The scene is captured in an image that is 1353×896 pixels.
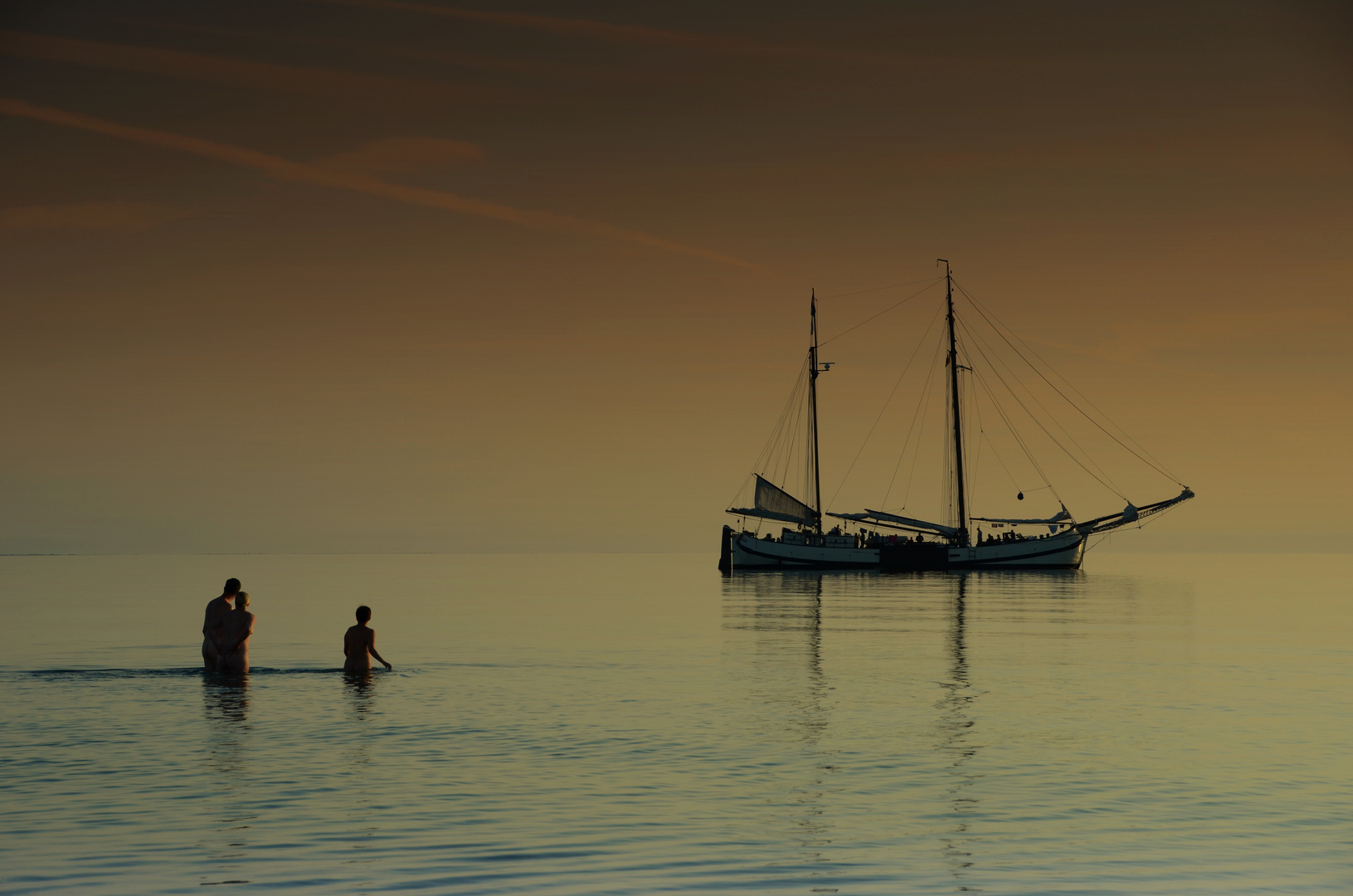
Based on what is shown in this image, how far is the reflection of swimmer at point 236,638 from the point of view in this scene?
28.3 meters

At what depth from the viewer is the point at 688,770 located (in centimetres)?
1884

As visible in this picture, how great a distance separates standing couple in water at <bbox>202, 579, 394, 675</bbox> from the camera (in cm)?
2822

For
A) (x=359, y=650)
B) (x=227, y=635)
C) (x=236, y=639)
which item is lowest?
(x=359, y=650)

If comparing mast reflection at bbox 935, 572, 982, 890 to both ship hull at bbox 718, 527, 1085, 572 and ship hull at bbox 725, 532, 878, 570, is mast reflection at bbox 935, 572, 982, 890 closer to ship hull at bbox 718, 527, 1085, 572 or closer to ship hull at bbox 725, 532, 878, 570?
ship hull at bbox 718, 527, 1085, 572

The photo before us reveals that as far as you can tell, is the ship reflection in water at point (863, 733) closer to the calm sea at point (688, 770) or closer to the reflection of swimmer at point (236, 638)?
the calm sea at point (688, 770)

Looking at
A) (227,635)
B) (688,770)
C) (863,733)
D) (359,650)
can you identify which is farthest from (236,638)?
(863,733)

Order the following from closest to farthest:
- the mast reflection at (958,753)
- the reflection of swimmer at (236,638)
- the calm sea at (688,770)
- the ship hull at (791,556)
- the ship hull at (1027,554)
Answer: the calm sea at (688,770) → the mast reflection at (958,753) → the reflection of swimmer at (236,638) → the ship hull at (1027,554) → the ship hull at (791,556)

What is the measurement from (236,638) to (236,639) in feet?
0.09

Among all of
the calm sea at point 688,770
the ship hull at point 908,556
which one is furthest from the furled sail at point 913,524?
the calm sea at point 688,770

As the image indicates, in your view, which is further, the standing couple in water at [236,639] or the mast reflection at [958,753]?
the standing couple in water at [236,639]

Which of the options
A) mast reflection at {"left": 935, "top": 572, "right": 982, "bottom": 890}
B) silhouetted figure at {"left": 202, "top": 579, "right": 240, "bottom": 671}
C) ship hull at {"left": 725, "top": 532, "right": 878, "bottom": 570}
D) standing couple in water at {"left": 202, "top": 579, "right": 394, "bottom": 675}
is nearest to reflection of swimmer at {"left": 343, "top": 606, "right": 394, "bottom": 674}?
standing couple in water at {"left": 202, "top": 579, "right": 394, "bottom": 675}

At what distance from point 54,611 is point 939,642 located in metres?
52.0

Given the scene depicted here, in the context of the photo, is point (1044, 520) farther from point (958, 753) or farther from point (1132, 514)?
point (958, 753)

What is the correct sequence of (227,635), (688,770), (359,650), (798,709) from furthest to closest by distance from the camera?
(359,650) < (227,635) < (798,709) < (688,770)
